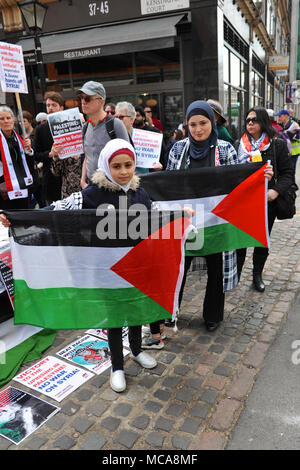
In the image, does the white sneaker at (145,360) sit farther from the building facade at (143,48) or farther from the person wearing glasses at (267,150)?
the building facade at (143,48)

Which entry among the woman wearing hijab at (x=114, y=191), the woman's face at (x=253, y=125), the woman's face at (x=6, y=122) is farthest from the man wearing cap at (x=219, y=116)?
the woman's face at (x=6, y=122)

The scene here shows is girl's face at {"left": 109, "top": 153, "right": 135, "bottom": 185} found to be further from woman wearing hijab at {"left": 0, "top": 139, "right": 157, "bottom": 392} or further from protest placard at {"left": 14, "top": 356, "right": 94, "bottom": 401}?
protest placard at {"left": 14, "top": 356, "right": 94, "bottom": 401}

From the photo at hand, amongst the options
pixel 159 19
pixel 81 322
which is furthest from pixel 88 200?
pixel 159 19

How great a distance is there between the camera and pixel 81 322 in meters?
2.62

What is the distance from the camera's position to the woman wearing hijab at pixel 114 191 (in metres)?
2.59

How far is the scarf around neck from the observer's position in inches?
125

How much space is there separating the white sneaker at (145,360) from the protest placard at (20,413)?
2.50 feet

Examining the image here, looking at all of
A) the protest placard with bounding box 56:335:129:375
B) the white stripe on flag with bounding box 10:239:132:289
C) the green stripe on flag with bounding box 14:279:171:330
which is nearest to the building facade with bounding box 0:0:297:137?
the protest placard with bounding box 56:335:129:375

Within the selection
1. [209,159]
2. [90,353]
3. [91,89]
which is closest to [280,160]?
[209,159]

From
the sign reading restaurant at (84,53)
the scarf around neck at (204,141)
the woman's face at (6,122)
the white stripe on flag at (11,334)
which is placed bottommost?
the white stripe on flag at (11,334)

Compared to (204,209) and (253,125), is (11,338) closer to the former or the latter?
(204,209)

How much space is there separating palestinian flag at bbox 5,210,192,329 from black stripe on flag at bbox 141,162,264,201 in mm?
796

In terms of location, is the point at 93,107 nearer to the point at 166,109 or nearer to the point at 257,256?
the point at 257,256

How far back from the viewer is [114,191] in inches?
105
